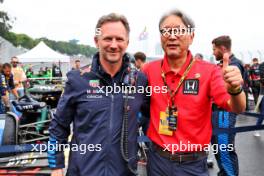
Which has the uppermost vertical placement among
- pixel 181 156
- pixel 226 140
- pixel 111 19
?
pixel 111 19

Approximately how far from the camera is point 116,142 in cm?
203

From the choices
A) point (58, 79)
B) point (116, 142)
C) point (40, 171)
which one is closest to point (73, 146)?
point (116, 142)

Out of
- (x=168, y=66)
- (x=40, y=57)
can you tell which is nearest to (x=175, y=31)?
(x=168, y=66)

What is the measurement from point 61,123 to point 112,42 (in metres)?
0.61

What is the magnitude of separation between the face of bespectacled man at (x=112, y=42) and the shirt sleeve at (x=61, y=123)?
0.27m

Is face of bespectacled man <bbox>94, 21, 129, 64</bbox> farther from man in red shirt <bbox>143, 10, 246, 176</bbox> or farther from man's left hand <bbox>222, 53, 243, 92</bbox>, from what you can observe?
man's left hand <bbox>222, 53, 243, 92</bbox>

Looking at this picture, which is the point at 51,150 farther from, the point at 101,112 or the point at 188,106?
the point at 188,106

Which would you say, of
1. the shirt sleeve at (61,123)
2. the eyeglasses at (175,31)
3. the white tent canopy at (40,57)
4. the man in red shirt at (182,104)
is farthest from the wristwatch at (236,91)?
the white tent canopy at (40,57)

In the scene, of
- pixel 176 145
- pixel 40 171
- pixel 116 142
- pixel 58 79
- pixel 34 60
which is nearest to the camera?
pixel 116 142

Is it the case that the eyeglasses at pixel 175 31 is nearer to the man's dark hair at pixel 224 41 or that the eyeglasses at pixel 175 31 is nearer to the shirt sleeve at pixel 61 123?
the shirt sleeve at pixel 61 123

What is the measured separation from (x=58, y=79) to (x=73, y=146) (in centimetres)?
1781

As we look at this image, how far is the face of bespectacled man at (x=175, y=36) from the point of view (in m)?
2.17

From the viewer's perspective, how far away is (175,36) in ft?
7.10

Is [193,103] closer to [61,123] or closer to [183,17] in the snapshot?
[183,17]
